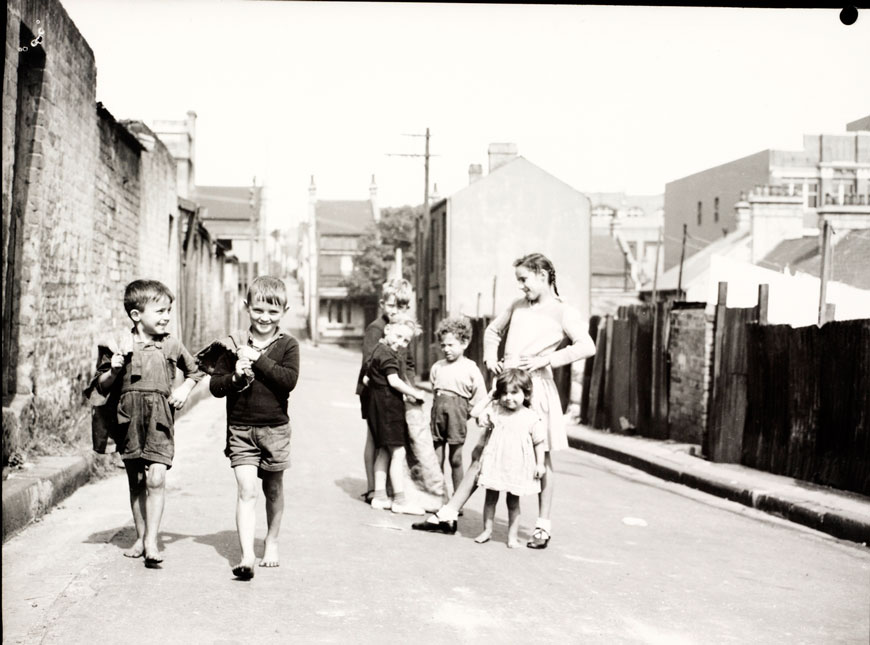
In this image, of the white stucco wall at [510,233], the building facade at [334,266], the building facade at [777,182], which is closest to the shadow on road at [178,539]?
the building facade at [777,182]

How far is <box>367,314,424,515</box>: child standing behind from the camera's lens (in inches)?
311

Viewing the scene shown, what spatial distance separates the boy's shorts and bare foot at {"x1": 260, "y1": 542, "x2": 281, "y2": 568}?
0.44 meters

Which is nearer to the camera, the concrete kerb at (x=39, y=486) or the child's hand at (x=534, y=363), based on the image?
the concrete kerb at (x=39, y=486)

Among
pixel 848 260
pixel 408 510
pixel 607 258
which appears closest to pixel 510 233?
pixel 607 258

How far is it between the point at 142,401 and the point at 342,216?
3068 inches

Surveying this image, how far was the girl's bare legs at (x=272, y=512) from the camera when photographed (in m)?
5.54

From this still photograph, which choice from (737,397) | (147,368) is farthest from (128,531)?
(737,397)

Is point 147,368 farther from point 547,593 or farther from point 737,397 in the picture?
point 737,397

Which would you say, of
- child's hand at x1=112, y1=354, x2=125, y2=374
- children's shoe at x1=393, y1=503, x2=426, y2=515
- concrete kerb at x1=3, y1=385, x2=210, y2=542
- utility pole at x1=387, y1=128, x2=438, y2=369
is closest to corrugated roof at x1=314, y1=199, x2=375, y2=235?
utility pole at x1=387, y1=128, x2=438, y2=369

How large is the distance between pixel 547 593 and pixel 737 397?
6227mm

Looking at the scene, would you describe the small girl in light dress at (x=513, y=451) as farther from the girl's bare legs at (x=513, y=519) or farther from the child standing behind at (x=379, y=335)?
the child standing behind at (x=379, y=335)

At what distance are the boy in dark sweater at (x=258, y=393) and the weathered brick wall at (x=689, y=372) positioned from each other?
7210mm

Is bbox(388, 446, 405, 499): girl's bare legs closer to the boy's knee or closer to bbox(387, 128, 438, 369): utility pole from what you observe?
the boy's knee

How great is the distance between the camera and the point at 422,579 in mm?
5465
